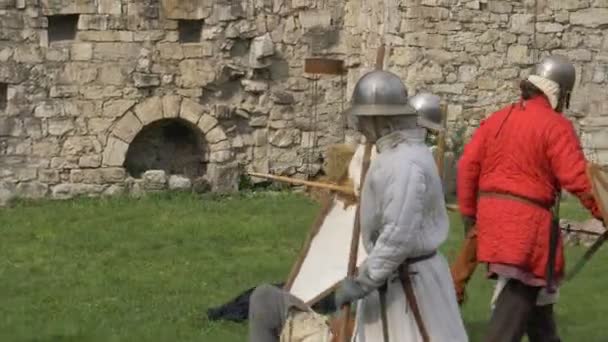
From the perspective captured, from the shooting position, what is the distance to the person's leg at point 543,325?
24.4 ft

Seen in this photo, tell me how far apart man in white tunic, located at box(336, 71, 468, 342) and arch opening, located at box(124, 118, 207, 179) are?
9.03m

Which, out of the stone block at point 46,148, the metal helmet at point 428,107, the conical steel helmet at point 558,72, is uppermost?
the conical steel helmet at point 558,72

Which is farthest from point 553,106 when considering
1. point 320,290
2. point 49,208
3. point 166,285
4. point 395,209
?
point 49,208

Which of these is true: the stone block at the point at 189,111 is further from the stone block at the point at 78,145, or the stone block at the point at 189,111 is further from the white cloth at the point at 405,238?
the white cloth at the point at 405,238

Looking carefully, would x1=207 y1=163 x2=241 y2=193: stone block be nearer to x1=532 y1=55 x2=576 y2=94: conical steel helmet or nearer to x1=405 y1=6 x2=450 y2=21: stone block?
x1=405 y1=6 x2=450 y2=21: stone block

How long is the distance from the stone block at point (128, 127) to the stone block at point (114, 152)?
56 mm

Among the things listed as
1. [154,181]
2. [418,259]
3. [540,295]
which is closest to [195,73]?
[154,181]

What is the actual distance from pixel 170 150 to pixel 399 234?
9.54 m

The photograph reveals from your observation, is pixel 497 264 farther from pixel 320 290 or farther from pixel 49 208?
pixel 49 208

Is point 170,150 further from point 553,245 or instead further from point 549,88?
point 553,245

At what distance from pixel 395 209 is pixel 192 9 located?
365 inches

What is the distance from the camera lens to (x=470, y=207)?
291 inches

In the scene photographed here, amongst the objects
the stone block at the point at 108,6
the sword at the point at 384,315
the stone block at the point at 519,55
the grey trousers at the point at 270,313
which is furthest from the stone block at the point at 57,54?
the sword at the point at 384,315

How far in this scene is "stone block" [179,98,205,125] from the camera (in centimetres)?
1453
